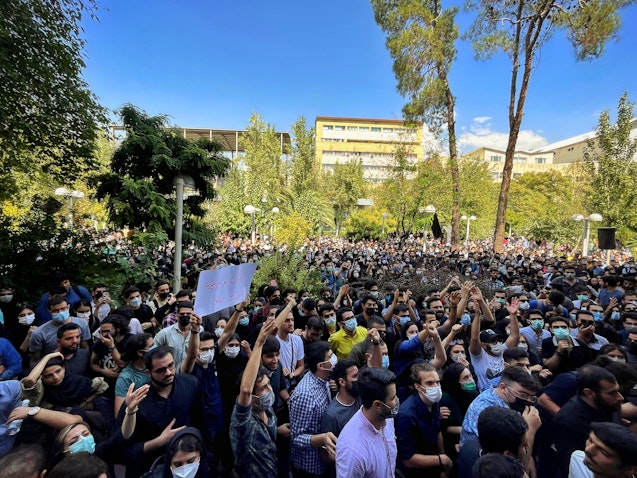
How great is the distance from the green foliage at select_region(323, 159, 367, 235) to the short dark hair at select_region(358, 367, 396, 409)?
109 ft

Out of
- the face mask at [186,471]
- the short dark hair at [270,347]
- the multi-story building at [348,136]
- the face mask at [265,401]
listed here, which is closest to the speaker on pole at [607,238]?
the short dark hair at [270,347]

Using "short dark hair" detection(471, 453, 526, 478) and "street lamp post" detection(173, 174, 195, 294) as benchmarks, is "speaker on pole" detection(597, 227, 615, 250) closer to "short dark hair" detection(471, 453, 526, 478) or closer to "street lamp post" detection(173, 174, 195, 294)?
"street lamp post" detection(173, 174, 195, 294)

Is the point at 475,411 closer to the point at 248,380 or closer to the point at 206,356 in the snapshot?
the point at 248,380

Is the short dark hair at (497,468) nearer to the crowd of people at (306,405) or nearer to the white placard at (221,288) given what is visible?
the crowd of people at (306,405)

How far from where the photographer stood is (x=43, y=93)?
770 cm

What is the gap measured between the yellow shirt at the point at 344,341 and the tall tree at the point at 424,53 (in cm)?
1546

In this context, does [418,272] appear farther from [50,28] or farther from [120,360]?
[50,28]

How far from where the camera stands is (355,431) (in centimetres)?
231

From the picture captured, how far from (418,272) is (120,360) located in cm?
966

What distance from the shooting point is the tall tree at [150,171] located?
749cm

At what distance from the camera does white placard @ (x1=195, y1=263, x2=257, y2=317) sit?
3.31 metres

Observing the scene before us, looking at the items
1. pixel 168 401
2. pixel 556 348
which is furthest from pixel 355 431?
pixel 556 348

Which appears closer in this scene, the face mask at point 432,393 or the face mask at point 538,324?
the face mask at point 432,393

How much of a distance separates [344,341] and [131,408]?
2.64 m
